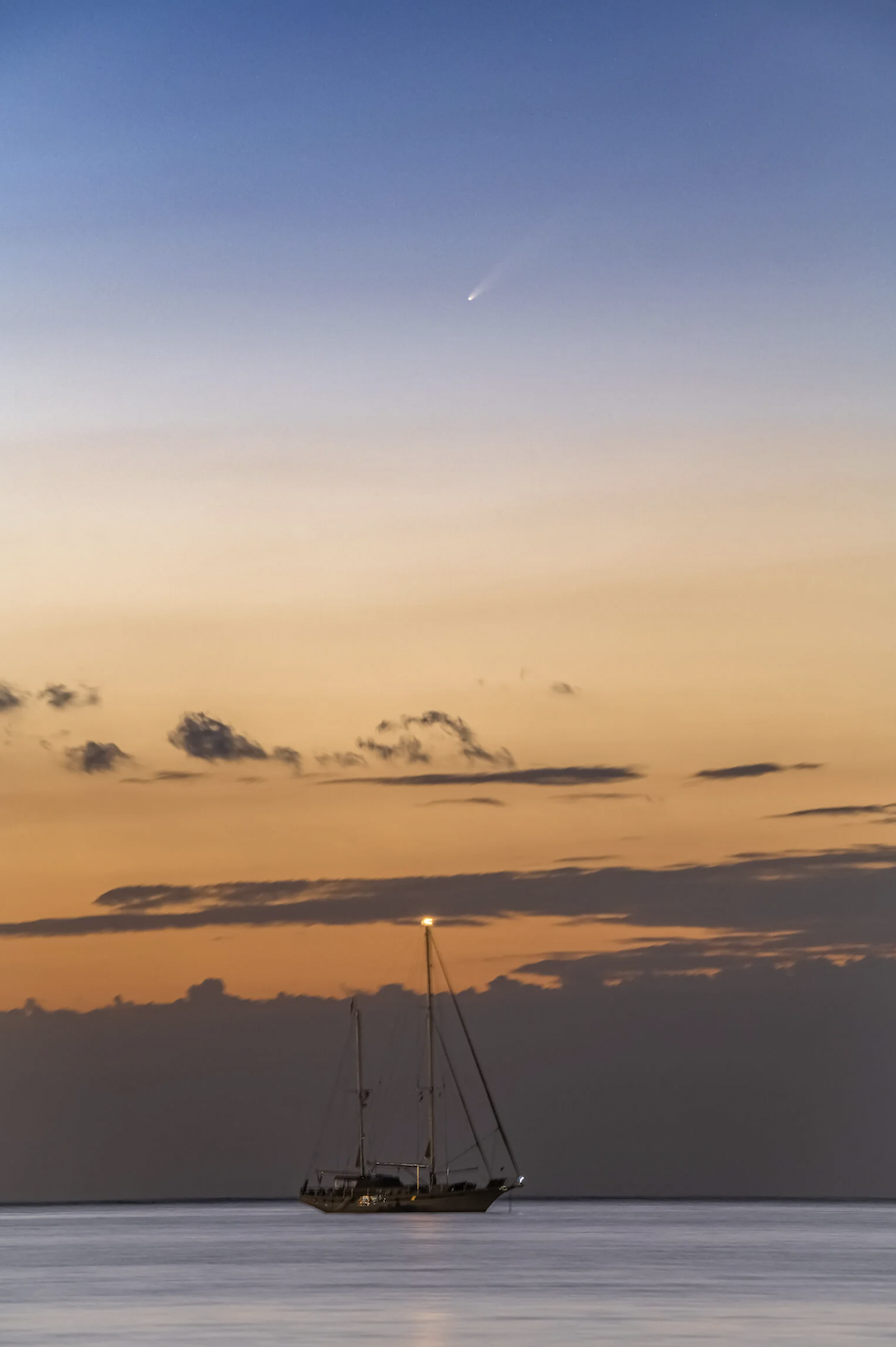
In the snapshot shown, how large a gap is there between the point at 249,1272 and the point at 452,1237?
223 ft

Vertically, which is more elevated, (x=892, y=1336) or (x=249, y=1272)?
(x=892, y=1336)

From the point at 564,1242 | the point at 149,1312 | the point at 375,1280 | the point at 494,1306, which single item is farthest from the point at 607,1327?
the point at 564,1242

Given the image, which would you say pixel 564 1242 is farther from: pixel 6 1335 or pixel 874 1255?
pixel 6 1335

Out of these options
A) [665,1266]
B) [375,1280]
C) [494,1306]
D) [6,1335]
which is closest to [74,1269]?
[375,1280]

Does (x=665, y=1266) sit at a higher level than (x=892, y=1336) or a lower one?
lower

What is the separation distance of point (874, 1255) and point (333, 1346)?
92.8m

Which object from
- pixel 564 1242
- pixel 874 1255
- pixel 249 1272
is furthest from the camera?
pixel 564 1242

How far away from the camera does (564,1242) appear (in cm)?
19162

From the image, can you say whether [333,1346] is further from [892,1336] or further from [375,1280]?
[375,1280]

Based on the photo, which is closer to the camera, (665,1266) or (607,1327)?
(607,1327)

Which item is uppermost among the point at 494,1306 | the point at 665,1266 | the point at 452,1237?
the point at 494,1306

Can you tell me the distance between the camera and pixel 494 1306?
94.1 meters

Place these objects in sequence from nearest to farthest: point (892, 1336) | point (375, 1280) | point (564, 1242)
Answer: point (892, 1336) < point (375, 1280) < point (564, 1242)

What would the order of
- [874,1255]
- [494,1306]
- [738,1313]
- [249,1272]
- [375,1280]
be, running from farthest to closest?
[874,1255] → [249,1272] → [375,1280] → [494,1306] → [738,1313]
